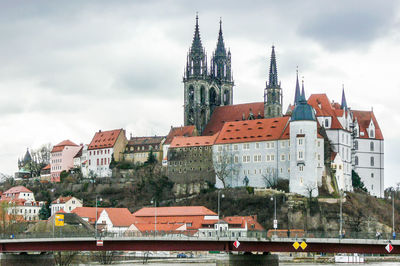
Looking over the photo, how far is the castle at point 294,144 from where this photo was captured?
158500 mm

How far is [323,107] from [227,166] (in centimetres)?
2055

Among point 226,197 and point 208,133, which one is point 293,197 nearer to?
point 226,197

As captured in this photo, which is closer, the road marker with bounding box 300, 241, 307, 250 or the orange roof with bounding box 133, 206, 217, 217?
the road marker with bounding box 300, 241, 307, 250

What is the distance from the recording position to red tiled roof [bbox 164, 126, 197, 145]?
188 m

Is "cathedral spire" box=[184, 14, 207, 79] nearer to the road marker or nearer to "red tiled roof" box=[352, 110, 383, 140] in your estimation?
"red tiled roof" box=[352, 110, 383, 140]

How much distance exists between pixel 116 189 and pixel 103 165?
44.8ft

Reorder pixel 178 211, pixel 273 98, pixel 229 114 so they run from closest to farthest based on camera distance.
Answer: pixel 178 211 < pixel 273 98 < pixel 229 114

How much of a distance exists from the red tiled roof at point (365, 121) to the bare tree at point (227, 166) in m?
25.1

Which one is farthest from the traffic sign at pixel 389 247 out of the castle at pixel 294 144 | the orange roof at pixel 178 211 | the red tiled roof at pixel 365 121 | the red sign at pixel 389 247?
the red tiled roof at pixel 365 121

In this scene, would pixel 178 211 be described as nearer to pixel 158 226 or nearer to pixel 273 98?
pixel 158 226

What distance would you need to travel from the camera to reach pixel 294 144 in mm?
159875

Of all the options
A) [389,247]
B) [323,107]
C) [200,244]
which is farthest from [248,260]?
[323,107]

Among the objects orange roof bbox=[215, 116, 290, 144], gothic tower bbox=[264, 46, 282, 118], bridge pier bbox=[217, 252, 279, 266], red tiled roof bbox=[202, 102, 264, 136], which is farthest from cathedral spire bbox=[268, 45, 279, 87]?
bridge pier bbox=[217, 252, 279, 266]

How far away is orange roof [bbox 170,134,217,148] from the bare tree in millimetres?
4949
